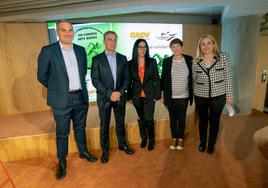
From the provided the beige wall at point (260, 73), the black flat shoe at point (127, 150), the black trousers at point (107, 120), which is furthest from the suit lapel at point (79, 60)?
the beige wall at point (260, 73)

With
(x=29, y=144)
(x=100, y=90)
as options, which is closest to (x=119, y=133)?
(x=100, y=90)

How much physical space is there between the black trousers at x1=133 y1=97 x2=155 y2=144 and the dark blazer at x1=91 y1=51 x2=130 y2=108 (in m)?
0.24

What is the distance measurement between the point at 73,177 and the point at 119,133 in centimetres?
72

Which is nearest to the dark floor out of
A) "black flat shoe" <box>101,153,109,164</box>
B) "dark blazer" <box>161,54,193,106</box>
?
"black flat shoe" <box>101,153,109,164</box>

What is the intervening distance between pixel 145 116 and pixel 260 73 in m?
3.64

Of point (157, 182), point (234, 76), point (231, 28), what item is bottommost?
point (157, 182)

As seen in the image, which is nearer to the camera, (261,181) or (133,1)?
(261,181)

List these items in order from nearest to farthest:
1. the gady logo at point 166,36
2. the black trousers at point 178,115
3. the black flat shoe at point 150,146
A: the black trousers at point 178,115 < the black flat shoe at point 150,146 < the gady logo at point 166,36

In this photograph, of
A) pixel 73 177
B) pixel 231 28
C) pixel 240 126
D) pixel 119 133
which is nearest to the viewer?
pixel 73 177

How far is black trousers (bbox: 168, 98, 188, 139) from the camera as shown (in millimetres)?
Answer: 2505

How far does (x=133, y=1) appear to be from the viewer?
2.36m

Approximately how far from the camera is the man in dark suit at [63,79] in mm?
2006

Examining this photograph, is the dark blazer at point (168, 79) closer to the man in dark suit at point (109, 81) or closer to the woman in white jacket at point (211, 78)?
the woman in white jacket at point (211, 78)

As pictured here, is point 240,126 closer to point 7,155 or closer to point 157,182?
point 157,182
